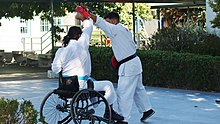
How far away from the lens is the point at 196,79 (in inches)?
454

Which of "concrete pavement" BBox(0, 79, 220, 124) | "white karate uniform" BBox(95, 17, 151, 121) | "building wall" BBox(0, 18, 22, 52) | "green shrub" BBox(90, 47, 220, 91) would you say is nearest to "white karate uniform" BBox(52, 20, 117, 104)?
"white karate uniform" BBox(95, 17, 151, 121)

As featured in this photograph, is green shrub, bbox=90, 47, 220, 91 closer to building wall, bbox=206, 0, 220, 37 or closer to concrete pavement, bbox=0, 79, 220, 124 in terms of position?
concrete pavement, bbox=0, 79, 220, 124

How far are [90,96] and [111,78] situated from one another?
6.38m

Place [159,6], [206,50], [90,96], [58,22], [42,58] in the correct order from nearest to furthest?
[90,96] < [206,50] < [42,58] < [159,6] < [58,22]

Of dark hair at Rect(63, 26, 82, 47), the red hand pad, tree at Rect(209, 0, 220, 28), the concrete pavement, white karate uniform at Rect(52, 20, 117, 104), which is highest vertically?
tree at Rect(209, 0, 220, 28)

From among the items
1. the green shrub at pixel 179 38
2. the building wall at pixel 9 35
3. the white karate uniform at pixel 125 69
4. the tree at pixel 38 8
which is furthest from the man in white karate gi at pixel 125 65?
the building wall at pixel 9 35

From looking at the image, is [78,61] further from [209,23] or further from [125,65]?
[209,23]

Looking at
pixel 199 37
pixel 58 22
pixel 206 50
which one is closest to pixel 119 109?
pixel 206 50

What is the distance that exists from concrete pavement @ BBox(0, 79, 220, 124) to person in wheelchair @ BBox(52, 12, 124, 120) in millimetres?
1060

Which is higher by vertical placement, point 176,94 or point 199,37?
point 199,37

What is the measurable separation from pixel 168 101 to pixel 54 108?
3354 mm

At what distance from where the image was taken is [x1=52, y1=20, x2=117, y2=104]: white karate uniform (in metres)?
7.14

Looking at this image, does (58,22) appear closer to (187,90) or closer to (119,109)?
(187,90)

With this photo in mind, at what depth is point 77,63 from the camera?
718 centimetres
